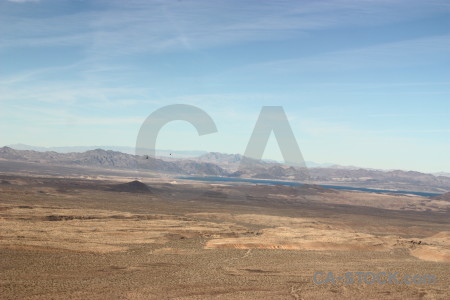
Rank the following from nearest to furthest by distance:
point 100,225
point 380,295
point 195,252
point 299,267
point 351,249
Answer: point 380,295 → point 299,267 → point 195,252 → point 351,249 → point 100,225

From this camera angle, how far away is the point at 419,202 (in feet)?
456

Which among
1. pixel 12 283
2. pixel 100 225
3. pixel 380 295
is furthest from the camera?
pixel 100 225

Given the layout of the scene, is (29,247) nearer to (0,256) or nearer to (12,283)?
(0,256)

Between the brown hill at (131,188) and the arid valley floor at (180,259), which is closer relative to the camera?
the arid valley floor at (180,259)

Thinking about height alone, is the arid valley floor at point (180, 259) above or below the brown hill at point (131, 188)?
below

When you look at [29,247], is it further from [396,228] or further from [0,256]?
[396,228]

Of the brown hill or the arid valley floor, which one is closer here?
the arid valley floor

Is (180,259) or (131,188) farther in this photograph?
(131,188)

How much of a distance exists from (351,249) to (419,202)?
109199 mm

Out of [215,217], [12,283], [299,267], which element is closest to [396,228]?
[215,217]

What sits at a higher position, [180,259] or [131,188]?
[131,188]

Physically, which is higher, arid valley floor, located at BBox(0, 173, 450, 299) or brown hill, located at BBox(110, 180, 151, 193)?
brown hill, located at BBox(110, 180, 151, 193)

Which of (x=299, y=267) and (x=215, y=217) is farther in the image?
(x=215, y=217)

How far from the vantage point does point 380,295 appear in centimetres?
2652
